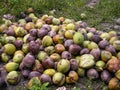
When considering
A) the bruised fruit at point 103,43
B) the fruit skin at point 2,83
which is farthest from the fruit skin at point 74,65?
→ the fruit skin at point 2,83

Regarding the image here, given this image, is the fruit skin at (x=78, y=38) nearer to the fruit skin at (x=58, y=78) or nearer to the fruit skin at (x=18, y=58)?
the fruit skin at (x=58, y=78)

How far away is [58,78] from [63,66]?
215 millimetres

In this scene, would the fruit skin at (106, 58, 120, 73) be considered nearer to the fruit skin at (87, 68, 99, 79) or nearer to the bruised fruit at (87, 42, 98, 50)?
the fruit skin at (87, 68, 99, 79)

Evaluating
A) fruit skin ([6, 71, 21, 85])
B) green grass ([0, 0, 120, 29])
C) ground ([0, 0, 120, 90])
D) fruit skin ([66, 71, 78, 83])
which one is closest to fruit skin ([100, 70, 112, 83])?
fruit skin ([66, 71, 78, 83])

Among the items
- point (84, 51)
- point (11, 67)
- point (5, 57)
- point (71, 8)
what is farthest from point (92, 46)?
point (71, 8)

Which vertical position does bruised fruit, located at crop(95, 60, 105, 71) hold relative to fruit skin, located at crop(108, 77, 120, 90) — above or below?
above

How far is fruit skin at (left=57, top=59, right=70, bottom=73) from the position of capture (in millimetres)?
4910

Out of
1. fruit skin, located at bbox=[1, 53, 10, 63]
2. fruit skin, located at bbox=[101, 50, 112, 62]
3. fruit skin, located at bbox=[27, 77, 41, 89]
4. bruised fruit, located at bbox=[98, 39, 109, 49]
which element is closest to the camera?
fruit skin, located at bbox=[27, 77, 41, 89]

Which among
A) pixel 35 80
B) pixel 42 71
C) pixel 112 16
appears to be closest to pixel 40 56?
pixel 42 71

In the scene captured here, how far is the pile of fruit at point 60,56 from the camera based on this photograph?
4953mm

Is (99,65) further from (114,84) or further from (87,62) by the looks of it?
(114,84)

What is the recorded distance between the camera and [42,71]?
510 centimetres

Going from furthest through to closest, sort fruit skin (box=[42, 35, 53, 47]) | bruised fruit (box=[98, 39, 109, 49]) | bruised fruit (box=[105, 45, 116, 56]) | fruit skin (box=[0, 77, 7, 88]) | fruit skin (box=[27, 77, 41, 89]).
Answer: fruit skin (box=[42, 35, 53, 47])
bruised fruit (box=[98, 39, 109, 49])
bruised fruit (box=[105, 45, 116, 56])
fruit skin (box=[0, 77, 7, 88])
fruit skin (box=[27, 77, 41, 89])

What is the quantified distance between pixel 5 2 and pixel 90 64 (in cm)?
404
